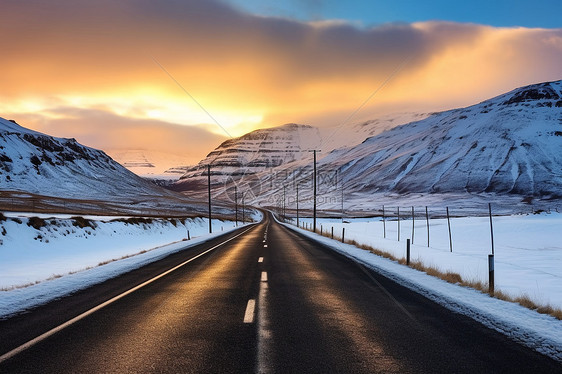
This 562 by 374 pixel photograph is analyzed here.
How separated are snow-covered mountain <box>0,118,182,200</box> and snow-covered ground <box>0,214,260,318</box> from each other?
399 ft

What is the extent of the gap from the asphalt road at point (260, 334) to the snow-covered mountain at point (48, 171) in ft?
496

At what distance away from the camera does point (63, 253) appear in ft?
86.5

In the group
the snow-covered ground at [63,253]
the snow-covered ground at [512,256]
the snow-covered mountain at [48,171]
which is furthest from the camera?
the snow-covered mountain at [48,171]

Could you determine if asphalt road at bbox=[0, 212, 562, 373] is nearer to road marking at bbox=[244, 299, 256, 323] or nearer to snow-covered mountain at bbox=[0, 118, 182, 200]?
road marking at bbox=[244, 299, 256, 323]

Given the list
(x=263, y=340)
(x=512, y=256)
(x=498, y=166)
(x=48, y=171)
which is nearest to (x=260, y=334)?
(x=263, y=340)

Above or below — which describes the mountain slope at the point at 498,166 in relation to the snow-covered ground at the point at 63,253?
above

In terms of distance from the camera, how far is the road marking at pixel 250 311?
7.35 m

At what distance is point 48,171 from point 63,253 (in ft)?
524

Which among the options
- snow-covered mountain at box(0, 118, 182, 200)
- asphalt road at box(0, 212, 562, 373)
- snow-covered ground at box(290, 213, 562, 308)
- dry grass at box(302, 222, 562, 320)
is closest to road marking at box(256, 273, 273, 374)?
asphalt road at box(0, 212, 562, 373)

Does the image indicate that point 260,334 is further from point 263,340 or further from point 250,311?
point 250,311

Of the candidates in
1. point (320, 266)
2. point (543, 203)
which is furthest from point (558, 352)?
point (543, 203)

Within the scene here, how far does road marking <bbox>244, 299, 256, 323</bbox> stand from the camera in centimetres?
735

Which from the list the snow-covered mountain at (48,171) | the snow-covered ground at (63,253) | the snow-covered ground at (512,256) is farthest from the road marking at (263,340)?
the snow-covered mountain at (48,171)

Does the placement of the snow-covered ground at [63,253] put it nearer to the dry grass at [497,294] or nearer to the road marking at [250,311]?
the road marking at [250,311]
